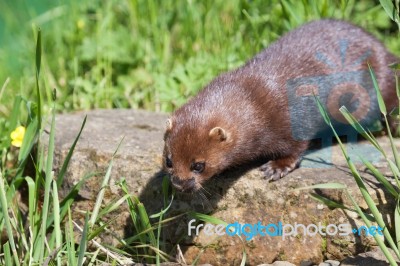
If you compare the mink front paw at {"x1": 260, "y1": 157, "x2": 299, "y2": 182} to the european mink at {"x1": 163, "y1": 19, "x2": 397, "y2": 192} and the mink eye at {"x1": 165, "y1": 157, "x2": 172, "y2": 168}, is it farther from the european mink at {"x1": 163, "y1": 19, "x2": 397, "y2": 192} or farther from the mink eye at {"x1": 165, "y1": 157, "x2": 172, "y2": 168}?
the mink eye at {"x1": 165, "y1": 157, "x2": 172, "y2": 168}

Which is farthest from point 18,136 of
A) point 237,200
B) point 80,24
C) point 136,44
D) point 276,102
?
point 80,24

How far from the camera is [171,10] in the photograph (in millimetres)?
6477

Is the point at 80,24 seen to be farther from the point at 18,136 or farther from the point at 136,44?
Answer: the point at 18,136

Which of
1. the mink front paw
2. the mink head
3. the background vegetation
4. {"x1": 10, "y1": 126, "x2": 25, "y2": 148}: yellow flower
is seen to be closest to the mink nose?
the mink head

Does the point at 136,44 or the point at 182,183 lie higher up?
the point at 136,44

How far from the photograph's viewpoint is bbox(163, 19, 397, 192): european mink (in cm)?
388

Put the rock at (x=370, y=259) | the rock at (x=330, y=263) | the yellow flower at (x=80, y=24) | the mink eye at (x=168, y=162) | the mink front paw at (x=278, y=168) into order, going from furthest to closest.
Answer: the yellow flower at (x=80, y=24) < the mink front paw at (x=278, y=168) < the mink eye at (x=168, y=162) < the rock at (x=330, y=263) < the rock at (x=370, y=259)

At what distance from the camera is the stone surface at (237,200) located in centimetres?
379

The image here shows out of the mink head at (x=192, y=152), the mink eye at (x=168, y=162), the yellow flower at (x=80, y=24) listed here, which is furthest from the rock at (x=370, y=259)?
the yellow flower at (x=80, y=24)

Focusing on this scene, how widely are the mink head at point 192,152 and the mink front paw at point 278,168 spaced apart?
290 millimetres

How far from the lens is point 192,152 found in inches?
151

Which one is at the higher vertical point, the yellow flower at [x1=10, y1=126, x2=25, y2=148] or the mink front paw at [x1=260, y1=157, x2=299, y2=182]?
the yellow flower at [x1=10, y1=126, x2=25, y2=148]

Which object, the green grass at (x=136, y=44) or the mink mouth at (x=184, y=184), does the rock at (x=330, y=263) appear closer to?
the mink mouth at (x=184, y=184)

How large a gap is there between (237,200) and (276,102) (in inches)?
27.8
